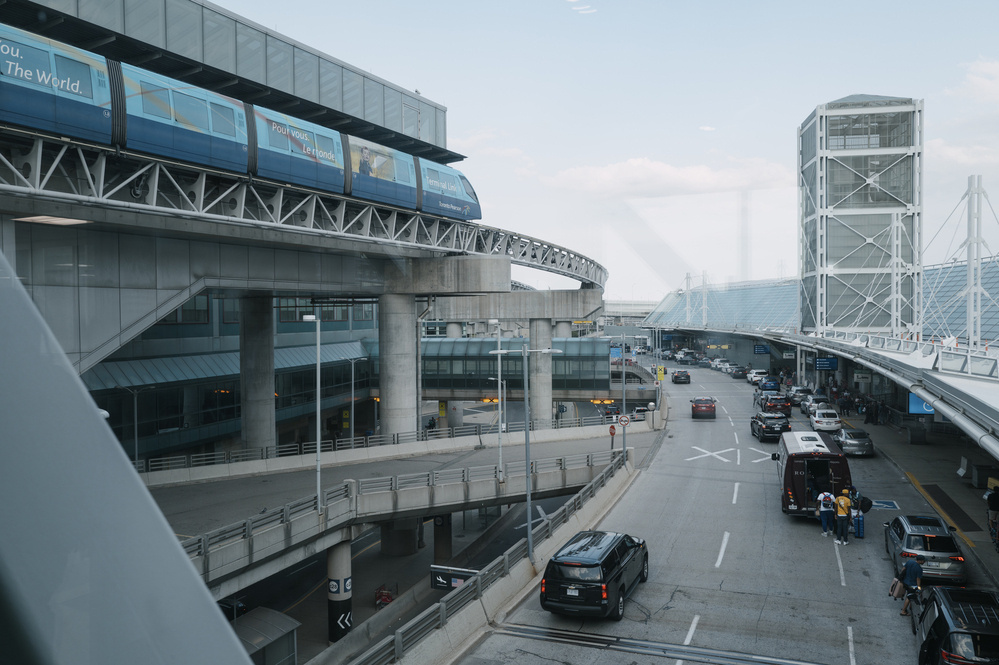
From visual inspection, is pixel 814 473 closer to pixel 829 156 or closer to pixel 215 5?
pixel 215 5

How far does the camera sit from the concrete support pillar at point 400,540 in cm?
3550

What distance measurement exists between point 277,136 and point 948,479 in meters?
27.9

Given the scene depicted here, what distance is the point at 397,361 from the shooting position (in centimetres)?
3494

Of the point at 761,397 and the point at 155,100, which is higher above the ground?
the point at 155,100

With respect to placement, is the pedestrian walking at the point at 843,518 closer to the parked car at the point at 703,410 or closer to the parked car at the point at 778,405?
the parked car at the point at 778,405

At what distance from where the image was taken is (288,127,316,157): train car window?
75.5ft

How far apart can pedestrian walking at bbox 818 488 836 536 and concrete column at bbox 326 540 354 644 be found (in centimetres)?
1509

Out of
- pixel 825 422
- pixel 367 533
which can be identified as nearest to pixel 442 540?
pixel 367 533

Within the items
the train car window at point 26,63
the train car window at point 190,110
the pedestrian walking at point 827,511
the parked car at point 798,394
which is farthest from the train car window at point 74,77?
the parked car at point 798,394

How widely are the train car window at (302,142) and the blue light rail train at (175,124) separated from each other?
0.10 feet

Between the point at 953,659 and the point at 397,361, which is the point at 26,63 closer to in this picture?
the point at 953,659

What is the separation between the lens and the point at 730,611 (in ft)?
52.9

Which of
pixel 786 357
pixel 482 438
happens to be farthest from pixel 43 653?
pixel 786 357

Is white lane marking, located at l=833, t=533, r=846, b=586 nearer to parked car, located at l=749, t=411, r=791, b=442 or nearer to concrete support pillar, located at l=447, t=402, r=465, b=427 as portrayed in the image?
parked car, located at l=749, t=411, r=791, b=442
